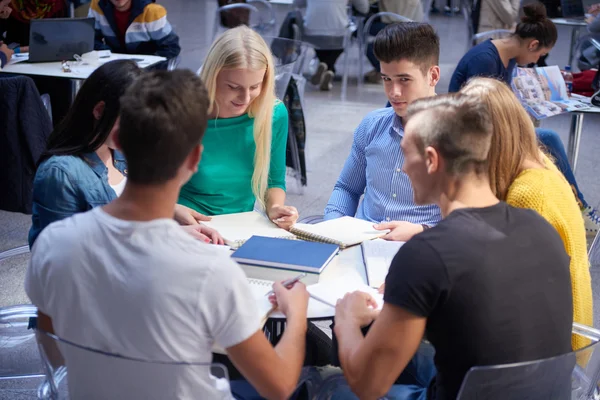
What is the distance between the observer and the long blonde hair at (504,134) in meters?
1.89

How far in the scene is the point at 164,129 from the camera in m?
1.28

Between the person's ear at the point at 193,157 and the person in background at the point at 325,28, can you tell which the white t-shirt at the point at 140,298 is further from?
the person in background at the point at 325,28

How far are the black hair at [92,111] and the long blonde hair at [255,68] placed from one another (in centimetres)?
46

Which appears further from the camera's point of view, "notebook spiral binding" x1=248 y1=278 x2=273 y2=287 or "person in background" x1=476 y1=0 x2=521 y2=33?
"person in background" x1=476 y1=0 x2=521 y2=33

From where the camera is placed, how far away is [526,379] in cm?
144

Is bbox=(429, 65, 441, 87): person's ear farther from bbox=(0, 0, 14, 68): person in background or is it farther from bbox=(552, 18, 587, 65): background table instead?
bbox=(552, 18, 587, 65): background table

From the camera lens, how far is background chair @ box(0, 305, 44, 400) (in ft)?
8.83

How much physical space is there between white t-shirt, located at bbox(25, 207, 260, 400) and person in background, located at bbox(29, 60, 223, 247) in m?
0.70

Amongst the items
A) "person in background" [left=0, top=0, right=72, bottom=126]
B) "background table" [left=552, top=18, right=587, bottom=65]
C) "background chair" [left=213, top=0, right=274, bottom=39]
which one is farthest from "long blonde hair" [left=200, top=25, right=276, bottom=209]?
"background table" [left=552, top=18, right=587, bottom=65]

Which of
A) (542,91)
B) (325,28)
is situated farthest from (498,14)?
(542,91)

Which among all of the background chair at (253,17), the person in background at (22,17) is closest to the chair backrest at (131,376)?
the person in background at (22,17)

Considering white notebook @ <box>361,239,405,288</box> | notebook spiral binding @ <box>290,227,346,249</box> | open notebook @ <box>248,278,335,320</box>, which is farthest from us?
notebook spiral binding @ <box>290,227,346,249</box>

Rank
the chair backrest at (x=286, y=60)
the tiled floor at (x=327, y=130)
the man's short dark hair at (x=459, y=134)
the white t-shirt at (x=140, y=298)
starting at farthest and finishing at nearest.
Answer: the chair backrest at (x=286, y=60) < the tiled floor at (x=327, y=130) < the man's short dark hair at (x=459, y=134) < the white t-shirt at (x=140, y=298)

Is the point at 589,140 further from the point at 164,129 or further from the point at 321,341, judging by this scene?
the point at 164,129
